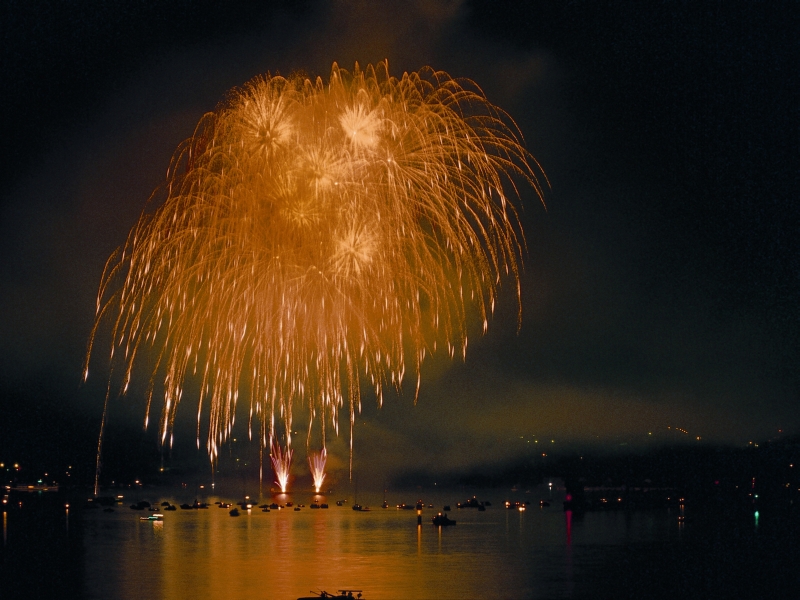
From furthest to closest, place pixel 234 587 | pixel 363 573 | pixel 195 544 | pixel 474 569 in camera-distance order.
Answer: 1. pixel 195 544
2. pixel 474 569
3. pixel 363 573
4. pixel 234 587

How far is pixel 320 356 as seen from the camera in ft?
98.9

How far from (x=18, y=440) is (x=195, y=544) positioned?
12757 cm

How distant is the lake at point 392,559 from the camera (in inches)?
2231

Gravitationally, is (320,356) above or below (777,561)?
above

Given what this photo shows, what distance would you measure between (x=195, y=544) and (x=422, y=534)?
95.8 feet

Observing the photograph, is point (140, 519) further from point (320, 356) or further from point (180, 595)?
point (320, 356)

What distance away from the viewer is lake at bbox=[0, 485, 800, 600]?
56.7m

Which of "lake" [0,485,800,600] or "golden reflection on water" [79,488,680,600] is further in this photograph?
"lake" [0,485,800,600]

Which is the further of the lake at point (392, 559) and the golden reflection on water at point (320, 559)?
the lake at point (392, 559)

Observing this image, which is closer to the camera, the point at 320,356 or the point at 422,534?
the point at 320,356

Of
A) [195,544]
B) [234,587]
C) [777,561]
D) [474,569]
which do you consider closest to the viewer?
[234,587]

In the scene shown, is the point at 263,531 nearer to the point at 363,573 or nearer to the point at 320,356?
the point at 363,573

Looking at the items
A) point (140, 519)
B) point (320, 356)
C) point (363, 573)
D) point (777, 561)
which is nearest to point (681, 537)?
point (777, 561)

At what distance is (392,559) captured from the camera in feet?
241
